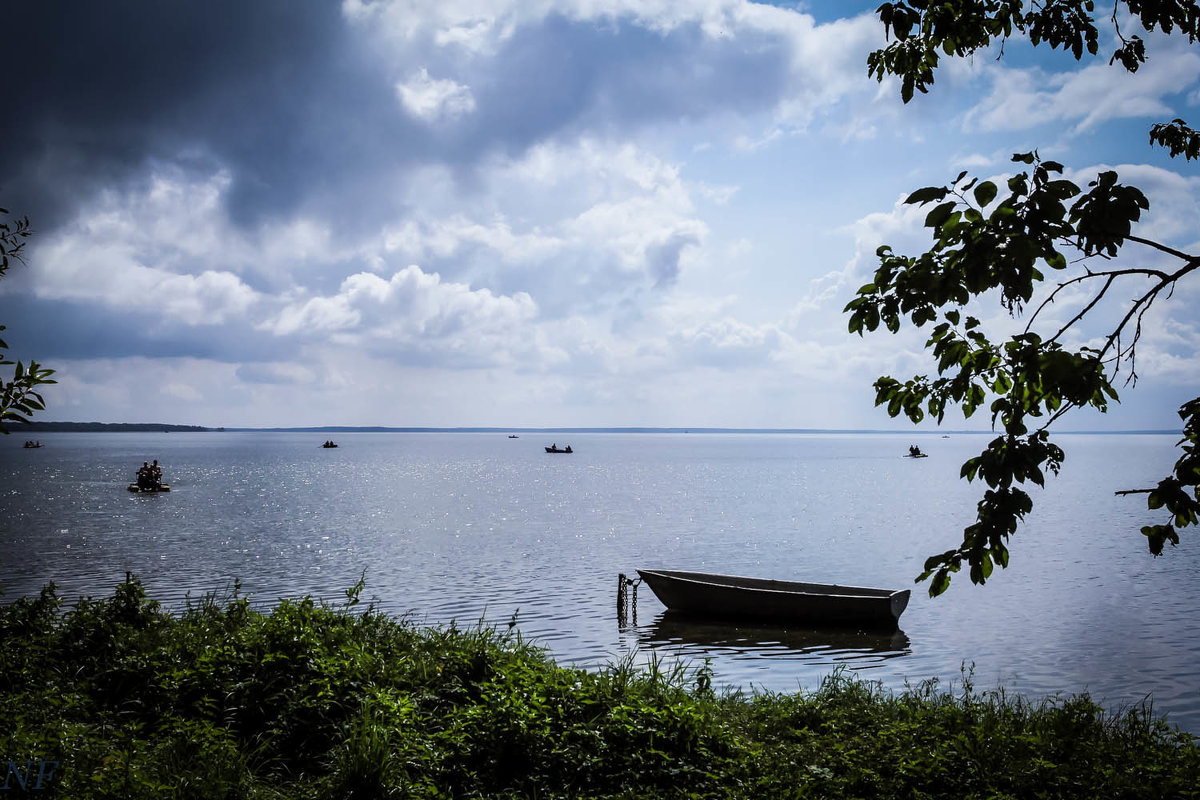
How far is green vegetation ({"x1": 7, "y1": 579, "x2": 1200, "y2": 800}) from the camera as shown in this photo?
25.2ft

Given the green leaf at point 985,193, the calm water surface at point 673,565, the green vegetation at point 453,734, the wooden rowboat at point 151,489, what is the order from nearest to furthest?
the green leaf at point 985,193, the green vegetation at point 453,734, the calm water surface at point 673,565, the wooden rowboat at point 151,489

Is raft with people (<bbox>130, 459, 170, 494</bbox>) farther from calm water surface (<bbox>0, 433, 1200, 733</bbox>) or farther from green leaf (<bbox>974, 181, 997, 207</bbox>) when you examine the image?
green leaf (<bbox>974, 181, 997, 207</bbox>)

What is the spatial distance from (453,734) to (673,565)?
31.4 metres


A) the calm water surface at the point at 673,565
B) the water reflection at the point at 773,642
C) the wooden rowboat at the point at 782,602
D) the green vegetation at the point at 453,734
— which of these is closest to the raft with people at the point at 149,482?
the calm water surface at the point at 673,565

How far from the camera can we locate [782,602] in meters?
24.4

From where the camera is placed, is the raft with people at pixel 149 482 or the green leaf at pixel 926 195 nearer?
the green leaf at pixel 926 195

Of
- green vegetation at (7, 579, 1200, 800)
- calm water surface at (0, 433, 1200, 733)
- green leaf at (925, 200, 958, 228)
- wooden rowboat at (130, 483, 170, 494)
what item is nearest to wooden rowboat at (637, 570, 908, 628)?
calm water surface at (0, 433, 1200, 733)

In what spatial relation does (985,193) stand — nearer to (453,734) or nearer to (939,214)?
(939,214)

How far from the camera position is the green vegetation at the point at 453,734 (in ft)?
25.2

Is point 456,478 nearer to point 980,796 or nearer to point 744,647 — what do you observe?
point 744,647

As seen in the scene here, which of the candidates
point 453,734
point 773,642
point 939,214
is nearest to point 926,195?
point 939,214

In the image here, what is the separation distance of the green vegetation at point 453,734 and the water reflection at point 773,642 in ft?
34.2

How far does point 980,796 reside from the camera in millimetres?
7953

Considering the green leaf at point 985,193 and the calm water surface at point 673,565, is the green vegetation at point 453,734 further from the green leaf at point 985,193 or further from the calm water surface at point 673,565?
the calm water surface at point 673,565
